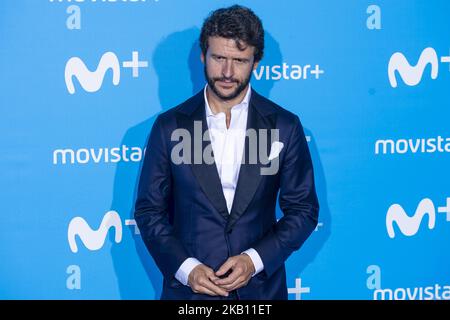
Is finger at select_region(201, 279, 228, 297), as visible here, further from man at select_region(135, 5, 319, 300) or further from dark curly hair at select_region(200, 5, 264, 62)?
dark curly hair at select_region(200, 5, 264, 62)

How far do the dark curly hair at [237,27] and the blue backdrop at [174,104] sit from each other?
0.60 metres

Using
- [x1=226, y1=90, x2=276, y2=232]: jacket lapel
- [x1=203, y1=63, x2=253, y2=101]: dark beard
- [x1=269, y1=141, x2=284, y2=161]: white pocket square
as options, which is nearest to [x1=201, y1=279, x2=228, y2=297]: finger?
[x1=226, y1=90, x2=276, y2=232]: jacket lapel

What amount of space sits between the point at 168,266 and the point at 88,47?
1.17 meters

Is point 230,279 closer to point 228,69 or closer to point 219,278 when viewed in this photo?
point 219,278

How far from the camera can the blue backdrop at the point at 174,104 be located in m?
3.38

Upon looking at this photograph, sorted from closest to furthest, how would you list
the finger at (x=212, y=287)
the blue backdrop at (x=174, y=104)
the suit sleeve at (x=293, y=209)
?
the finger at (x=212, y=287) → the suit sleeve at (x=293, y=209) → the blue backdrop at (x=174, y=104)

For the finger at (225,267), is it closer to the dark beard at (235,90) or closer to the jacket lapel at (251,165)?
the jacket lapel at (251,165)

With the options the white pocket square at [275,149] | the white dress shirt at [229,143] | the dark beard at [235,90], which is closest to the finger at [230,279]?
the white dress shirt at [229,143]

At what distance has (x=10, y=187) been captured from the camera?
3.40 metres

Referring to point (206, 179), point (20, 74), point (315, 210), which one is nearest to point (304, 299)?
point (315, 210)

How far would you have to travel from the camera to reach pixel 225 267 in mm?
2707

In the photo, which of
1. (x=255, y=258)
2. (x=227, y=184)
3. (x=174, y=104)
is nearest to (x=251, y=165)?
(x=227, y=184)

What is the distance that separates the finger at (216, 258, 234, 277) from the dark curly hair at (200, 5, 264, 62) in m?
0.79

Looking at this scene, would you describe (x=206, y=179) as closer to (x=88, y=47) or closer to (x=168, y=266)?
(x=168, y=266)
